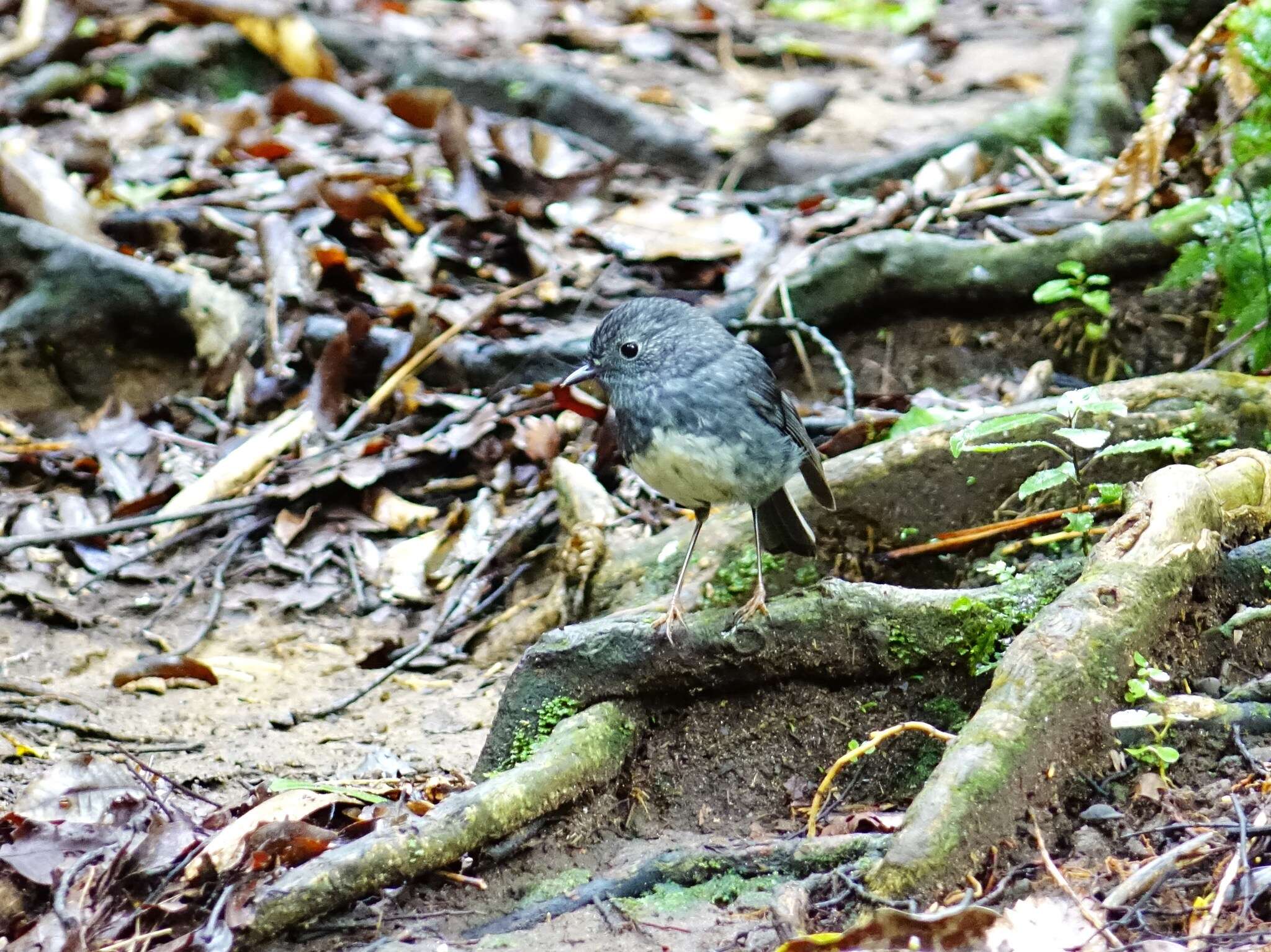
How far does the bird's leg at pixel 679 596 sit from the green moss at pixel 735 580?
114 mm

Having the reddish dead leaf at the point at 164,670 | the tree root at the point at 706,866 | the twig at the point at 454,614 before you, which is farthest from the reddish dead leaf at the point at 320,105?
the tree root at the point at 706,866

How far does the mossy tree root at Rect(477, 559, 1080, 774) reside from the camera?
3.24 m

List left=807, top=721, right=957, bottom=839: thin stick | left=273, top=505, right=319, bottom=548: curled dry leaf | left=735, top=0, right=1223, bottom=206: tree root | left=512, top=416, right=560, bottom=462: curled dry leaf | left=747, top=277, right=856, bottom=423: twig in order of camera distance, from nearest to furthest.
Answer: left=807, top=721, right=957, bottom=839: thin stick, left=747, top=277, right=856, bottom=423: twig, left=273, top=505, right=319, bottom=548: curled dry leaf, left=512, top=416, right=560, bottom=462: curled dry leaf, left=735, top=0, right=1223, bottom=206: tree root

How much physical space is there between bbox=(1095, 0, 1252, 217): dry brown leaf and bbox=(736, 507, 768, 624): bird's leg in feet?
8.26

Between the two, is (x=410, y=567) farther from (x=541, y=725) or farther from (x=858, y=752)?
(x=858, y=752)

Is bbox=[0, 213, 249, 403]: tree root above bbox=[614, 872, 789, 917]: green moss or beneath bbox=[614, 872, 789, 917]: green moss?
beneath

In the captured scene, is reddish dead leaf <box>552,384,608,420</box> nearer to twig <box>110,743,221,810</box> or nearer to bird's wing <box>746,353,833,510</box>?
bird's wing <box>746,353,833,510</box>

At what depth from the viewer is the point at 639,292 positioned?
261 inches

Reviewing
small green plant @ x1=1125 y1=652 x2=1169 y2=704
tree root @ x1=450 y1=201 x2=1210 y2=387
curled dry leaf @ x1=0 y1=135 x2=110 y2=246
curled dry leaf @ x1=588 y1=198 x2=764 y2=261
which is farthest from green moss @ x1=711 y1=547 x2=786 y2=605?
curled dry leaf @ x1=0 y1=135 x2=110 y2=246

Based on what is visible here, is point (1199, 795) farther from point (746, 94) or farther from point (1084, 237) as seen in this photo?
point (746, 94)

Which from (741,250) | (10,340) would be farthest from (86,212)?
(741,250)

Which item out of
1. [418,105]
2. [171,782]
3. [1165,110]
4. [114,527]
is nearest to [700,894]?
[171,782]

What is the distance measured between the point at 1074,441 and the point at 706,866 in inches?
60.4

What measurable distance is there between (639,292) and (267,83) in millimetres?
4181
